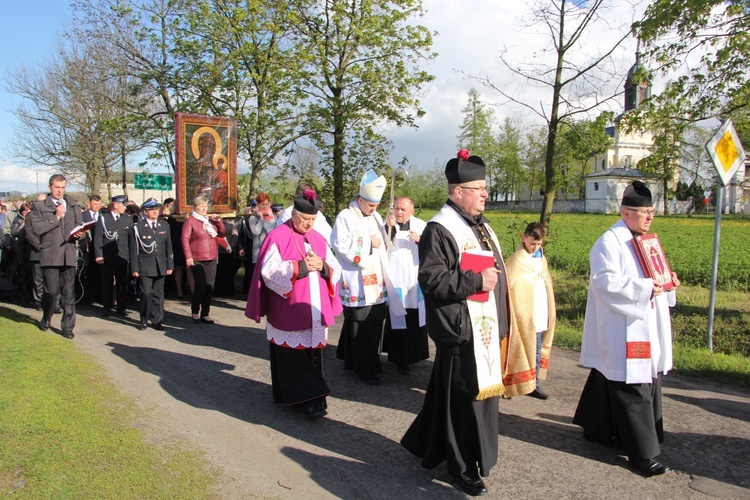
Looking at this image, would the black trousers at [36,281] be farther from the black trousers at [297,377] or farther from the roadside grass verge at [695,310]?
the roadside grass verge at [695,310]

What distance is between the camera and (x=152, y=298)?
920cm

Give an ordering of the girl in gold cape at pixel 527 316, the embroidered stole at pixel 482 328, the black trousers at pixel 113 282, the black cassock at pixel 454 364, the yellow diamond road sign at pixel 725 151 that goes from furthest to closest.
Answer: the black trousers at pixel 113 282 → the yellow diamond road sign at pixel 725 151 → the girl in gold cape at pixel 527 316 → the embroidered stole at pixel 482 328 → the black cassock at pixel 454 364

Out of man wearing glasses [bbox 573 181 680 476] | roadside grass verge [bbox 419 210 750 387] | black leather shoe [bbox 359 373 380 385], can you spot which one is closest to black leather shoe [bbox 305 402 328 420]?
black leather shoe [bbox 359 373 380 385]

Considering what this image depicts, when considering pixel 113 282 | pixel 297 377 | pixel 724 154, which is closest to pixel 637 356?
pixel 297 377

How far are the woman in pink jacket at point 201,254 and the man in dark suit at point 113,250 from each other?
1188mm

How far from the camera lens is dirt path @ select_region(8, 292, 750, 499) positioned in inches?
159

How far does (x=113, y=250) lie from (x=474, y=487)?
8.04 meters

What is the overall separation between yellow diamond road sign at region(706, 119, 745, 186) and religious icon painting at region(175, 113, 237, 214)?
29.1ft

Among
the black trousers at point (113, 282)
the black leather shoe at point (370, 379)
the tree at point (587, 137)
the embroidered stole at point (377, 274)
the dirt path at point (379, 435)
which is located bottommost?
the dirt path at point (379, 435)

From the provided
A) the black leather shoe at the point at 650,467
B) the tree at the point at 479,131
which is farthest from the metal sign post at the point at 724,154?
the tree at the point at 479,131

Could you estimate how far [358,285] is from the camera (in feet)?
21.4

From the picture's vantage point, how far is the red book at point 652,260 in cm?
443

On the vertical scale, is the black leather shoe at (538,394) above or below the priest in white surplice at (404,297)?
below

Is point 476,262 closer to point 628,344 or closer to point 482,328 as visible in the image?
point 482,328
